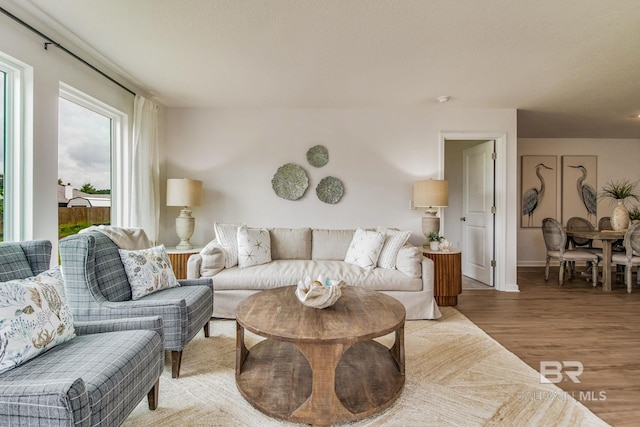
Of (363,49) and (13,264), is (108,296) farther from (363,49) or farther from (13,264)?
(363,49)

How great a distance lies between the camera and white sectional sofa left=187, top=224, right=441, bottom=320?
9.25 ft

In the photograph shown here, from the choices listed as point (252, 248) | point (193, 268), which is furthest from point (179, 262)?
point (252, 248)

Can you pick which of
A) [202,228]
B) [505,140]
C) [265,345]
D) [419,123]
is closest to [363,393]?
[265,345]

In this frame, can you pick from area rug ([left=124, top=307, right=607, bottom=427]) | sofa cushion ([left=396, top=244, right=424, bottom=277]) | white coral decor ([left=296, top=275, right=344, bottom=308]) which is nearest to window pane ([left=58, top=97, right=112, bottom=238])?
area rug ([left=124, top=307, right=607, bottom=427])

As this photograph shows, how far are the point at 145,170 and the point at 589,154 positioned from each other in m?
7.30

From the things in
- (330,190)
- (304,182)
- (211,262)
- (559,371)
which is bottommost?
(559,371)

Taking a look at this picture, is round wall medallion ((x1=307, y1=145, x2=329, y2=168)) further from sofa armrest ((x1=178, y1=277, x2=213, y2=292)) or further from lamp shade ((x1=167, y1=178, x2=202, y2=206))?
sofa armrest ((x1=178, y1=277, x2=213, y2=292))

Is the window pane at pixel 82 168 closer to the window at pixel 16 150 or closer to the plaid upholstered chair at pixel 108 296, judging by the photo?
the window at pixel 16 150

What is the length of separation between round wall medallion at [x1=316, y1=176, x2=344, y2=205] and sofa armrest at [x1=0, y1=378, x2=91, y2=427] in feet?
10.3

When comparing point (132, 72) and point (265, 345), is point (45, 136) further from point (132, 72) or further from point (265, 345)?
point (265, 345)

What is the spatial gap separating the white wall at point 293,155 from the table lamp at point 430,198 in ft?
1.04

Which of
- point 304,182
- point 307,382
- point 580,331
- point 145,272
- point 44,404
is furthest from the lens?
point 304,182

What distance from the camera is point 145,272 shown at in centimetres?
208

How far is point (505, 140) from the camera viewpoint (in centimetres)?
390
